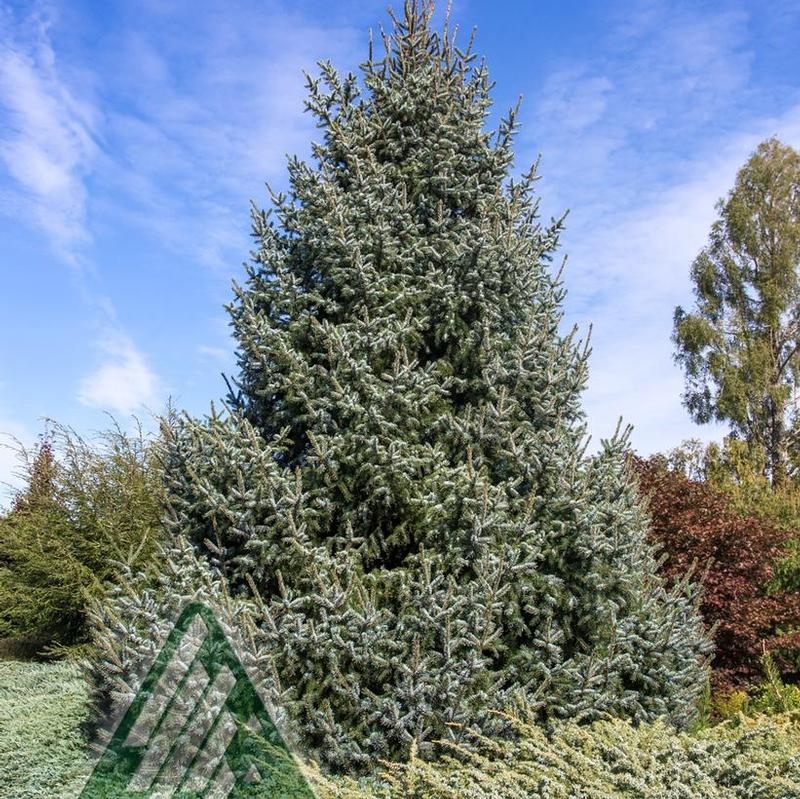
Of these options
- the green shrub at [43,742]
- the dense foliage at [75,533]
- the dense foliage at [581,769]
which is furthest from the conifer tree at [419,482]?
the dense foliage at [75,533]

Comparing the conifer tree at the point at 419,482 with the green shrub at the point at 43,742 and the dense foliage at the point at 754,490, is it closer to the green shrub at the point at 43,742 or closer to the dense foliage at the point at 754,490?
the green shrub at the point at 43,742

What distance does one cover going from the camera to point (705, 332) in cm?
2839

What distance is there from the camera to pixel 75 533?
43.9 ft

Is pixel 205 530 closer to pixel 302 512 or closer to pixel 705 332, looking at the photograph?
pixel 302 512

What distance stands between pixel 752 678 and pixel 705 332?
19547 millimetres

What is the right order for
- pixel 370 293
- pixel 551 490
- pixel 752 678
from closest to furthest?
1. pixel 551 490
2. pixel 370 293
3. pixel 752 678

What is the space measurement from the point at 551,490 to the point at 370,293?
6.28 feet

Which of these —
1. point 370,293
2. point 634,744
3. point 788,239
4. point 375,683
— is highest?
point 788,239

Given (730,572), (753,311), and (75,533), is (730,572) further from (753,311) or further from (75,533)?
(753,311)

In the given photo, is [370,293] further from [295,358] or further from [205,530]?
[205,530]

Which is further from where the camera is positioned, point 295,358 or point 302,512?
point 295,358

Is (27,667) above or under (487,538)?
under

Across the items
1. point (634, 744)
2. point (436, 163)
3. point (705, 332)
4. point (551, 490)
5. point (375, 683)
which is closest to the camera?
point (634, 744)

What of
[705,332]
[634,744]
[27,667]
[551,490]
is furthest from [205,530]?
[705,332]
